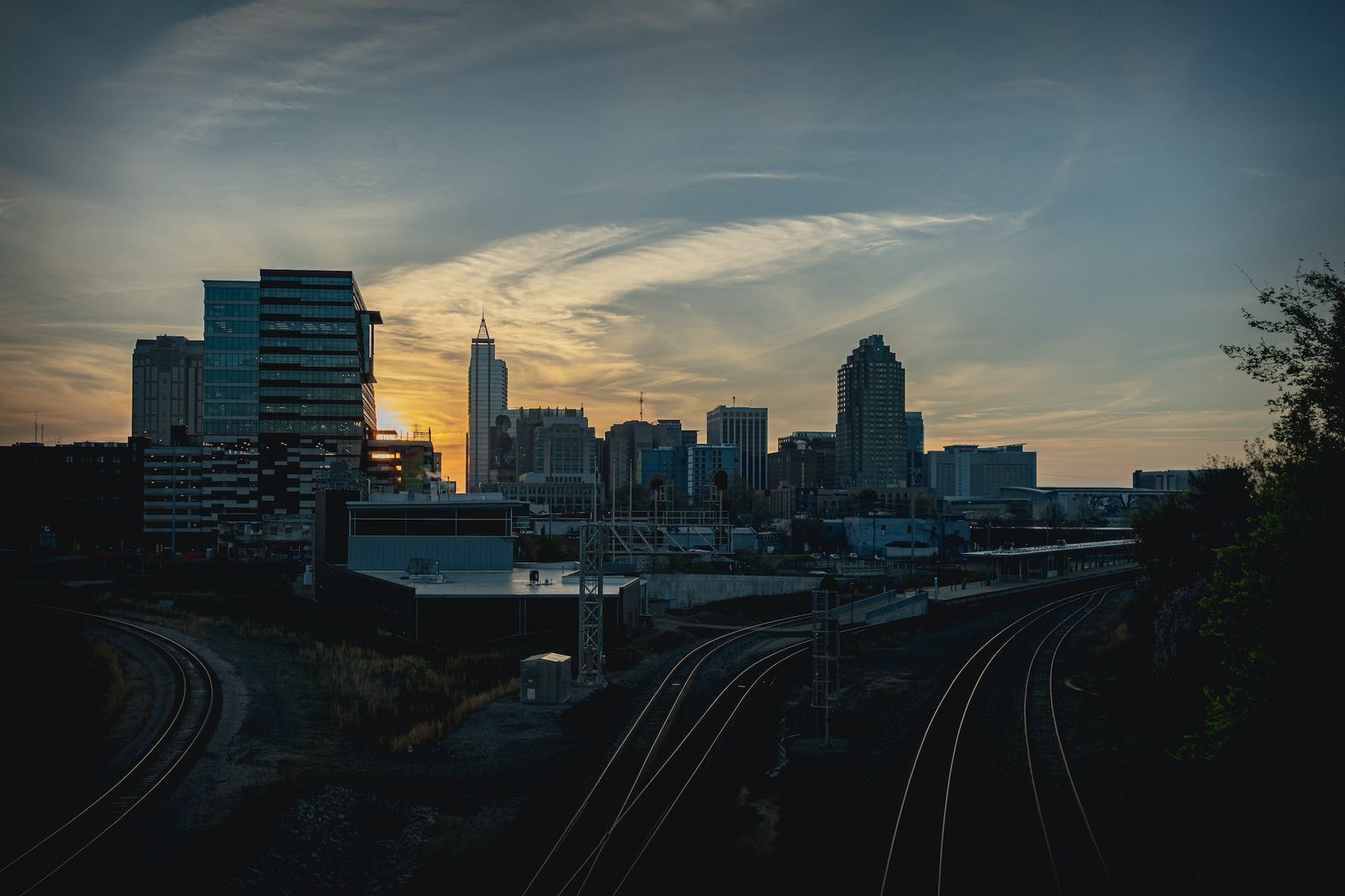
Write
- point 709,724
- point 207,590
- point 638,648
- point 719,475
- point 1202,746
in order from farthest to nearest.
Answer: point 207,590
point 719,475
point 638,648
point 709,724
point 1202,746

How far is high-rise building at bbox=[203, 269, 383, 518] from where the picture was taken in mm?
171125

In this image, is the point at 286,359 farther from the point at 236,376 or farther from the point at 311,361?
the point at 236,376

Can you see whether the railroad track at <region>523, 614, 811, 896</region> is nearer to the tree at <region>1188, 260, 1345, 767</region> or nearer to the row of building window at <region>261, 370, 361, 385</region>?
the tree at <region>1188, 260, 1345, 767</region>

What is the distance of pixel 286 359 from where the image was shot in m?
172

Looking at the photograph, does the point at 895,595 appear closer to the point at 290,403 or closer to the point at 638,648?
the point at 638,648

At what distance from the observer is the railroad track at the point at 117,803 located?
1720 centimetres

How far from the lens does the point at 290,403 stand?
6772 inches

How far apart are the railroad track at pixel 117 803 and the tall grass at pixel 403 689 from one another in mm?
4561

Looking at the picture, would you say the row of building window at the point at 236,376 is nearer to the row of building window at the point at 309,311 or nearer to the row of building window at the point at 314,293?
the row of building window at the point at 309,311

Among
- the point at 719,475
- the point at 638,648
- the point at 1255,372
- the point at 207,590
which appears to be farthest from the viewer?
the point at 207,590

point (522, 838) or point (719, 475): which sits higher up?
point (719, 475)

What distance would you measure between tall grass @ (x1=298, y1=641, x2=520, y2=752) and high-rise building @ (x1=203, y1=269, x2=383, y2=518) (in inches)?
5363

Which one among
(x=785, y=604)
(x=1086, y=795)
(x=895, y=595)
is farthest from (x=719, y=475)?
(x=1086, y=795)

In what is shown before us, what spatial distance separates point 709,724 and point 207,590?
202ft
